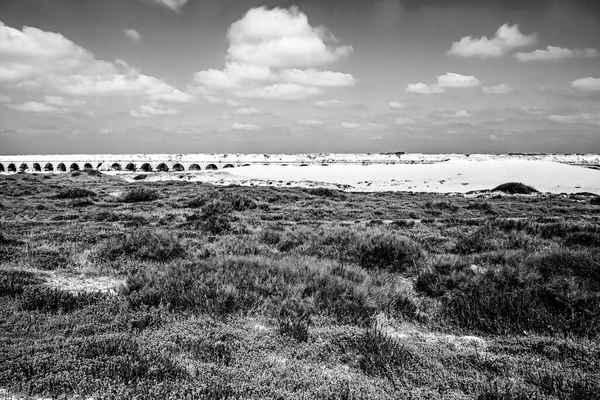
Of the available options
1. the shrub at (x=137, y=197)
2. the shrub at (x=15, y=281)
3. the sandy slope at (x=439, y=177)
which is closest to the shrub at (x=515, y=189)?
the sandy slope at (x=439, y=177)

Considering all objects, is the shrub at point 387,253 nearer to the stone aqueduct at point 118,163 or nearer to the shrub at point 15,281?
the shrub at point 15,281

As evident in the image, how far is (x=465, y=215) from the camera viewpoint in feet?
70.8

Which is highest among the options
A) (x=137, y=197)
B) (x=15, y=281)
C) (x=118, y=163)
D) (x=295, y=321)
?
(x=118, y=163)

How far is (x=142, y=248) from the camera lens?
30.8 feet

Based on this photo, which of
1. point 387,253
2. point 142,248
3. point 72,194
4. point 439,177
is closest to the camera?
point 142,248

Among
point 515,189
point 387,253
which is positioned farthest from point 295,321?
point 515,189

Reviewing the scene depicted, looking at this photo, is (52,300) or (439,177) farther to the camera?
(439,177)

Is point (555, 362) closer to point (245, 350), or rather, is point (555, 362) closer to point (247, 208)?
point (245, 350)

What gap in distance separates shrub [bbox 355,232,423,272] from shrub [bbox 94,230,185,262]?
4904 mm

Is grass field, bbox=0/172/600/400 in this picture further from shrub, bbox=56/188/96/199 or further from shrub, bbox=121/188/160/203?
shrub, bbox=56/188/96/199

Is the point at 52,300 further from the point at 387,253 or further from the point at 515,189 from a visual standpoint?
the point at 515,189

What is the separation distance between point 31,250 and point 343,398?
9692 millimetres

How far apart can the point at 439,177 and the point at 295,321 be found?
48852mm

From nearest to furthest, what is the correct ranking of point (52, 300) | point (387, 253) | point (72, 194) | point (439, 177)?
point (52, 300), point (387, 253), point (72, 194), point (439, 177)
